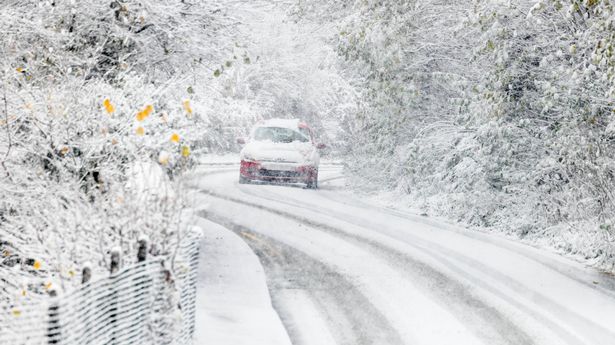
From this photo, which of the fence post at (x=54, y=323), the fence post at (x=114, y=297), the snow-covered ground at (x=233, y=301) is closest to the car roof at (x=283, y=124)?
the snow-covered ground at (x=233, y=301)

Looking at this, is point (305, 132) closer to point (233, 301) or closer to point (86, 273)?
point (233, 301)

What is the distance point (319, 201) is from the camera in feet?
67.1

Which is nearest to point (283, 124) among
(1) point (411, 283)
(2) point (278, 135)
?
(2) point (278, 135)

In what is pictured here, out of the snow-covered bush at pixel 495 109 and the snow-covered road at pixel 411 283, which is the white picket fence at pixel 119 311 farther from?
the snow-covered bush at pixel 495 109

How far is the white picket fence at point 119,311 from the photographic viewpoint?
14.6 ft

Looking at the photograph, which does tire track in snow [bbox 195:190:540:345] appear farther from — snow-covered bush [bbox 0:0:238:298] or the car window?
the car window

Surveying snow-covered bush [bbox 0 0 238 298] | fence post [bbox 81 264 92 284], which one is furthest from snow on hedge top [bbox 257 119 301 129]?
fence post [bbox 81 264 92 284]

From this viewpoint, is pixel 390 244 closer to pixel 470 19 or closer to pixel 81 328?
pixel 470 19

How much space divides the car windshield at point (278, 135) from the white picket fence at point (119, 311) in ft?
51.5

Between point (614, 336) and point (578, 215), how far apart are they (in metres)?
6.19

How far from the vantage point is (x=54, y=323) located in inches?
173

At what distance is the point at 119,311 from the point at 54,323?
105 cm

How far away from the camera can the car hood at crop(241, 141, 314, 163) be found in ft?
72.8

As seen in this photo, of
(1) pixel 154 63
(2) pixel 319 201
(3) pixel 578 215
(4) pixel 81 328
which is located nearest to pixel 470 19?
(3) pixel 578 215
